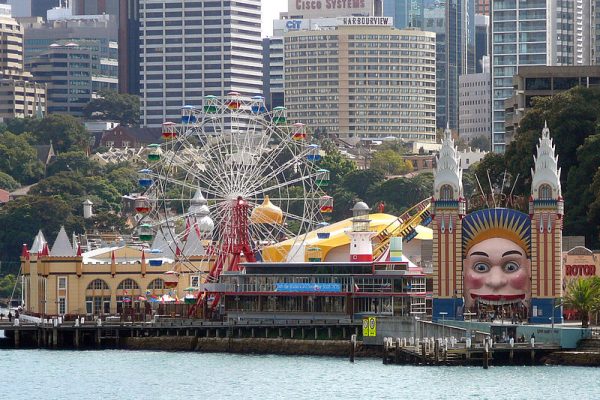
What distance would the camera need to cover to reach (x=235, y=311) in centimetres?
16012

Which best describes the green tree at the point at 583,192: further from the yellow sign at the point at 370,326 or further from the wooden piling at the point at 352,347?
the wooden piling at the point at 352,347

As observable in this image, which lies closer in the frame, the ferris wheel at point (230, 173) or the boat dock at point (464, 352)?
the boat dock at point (464, 352)

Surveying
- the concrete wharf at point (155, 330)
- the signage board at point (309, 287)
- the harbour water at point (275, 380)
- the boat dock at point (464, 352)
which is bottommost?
the harbour water at point (275, 380)

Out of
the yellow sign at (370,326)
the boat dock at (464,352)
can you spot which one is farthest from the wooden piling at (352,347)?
the boat dock at (464,352)

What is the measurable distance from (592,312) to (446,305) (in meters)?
9.81

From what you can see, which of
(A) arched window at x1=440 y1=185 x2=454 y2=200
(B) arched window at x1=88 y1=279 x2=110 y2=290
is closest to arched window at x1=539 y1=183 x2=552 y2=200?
(A) arched window at x1=440 y1=185 x2=454 y2=200

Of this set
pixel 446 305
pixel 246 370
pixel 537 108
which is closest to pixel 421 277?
pixel 446 305

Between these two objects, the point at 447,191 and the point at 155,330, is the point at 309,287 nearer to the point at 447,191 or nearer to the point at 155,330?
the point at 155,330

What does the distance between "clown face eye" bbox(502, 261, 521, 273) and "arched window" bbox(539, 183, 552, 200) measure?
14.8 feet

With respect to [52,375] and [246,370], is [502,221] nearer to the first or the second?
[246,370]

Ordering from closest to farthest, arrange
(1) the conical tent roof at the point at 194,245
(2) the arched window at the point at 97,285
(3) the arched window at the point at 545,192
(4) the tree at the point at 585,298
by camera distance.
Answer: (4) the tree at the point at 585,298 → (3) the arched window at the point at 545,192 → (2) the arched window at the point at 97,285 → (1) the conical tent roof at the point at 194,245

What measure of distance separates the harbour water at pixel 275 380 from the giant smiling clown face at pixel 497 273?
9.86 meters

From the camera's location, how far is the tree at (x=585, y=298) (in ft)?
465

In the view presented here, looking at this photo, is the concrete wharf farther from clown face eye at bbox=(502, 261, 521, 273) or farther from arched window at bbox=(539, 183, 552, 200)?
arched window at bbox=(539, 183, 552, 200)
